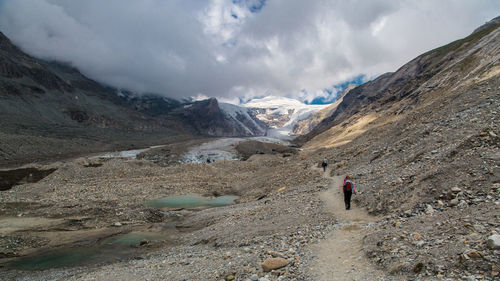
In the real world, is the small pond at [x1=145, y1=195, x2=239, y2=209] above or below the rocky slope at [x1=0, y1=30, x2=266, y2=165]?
below

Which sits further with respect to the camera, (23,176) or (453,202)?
(23,176)

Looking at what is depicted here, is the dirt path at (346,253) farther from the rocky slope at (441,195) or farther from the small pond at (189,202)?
the small pond at (189,202)

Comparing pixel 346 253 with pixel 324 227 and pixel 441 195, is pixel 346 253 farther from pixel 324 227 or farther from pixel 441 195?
pixel 441 195

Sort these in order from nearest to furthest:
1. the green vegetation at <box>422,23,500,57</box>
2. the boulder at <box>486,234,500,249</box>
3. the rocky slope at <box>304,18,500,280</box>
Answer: the boulder at <box>486,234,500,249</box>
the rocky slope at <box>304,18,500,280</box>
the green vegetation at <box>422,23,500,57</box>

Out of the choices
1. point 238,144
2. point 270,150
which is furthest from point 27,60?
point 270,150

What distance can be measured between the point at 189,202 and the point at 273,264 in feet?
85.9

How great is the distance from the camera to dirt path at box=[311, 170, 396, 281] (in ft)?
23.7

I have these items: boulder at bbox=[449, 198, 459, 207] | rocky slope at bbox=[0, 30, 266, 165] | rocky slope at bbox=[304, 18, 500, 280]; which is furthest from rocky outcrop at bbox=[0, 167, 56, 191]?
boulder at bbox=[449, 198, 459, 207]

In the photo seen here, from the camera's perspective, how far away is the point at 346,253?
8.73 metres

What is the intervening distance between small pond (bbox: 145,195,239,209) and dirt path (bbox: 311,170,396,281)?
20.3 m

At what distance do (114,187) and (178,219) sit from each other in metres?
17.1

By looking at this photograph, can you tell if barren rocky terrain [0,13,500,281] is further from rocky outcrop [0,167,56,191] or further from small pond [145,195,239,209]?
rocky outcrop [0,167,56,191]

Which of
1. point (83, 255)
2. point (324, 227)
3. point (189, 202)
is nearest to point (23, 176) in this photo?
point (189, 202)

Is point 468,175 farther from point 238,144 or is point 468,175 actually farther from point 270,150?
point 238,144
